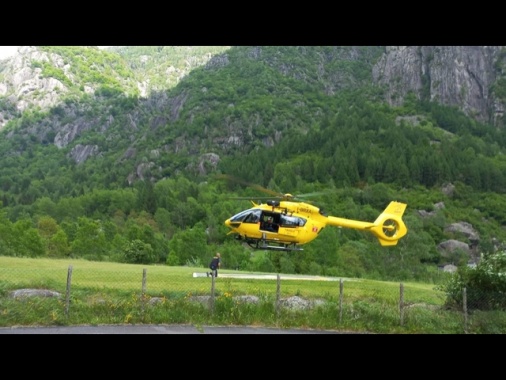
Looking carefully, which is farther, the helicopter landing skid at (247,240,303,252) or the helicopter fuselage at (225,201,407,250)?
the helicopter landing skid at (247,240,303,252)

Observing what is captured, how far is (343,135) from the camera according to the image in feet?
618

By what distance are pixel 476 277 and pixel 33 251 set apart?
174 ft

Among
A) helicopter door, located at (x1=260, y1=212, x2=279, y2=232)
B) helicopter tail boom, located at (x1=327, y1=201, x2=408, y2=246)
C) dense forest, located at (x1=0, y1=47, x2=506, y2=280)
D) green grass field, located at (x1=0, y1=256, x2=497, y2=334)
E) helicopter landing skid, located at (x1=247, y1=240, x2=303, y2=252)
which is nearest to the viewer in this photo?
green grass field, located at (x1=0, y1=256, x2=497, y2=334)

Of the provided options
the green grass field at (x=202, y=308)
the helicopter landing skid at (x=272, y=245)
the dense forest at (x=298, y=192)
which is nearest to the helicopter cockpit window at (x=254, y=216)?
the helicopter landing skid at (x=272, y=245)

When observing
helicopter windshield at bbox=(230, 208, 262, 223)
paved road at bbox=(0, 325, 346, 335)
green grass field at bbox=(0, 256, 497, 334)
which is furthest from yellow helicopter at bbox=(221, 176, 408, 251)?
paved road at bbox=(0, 325, 346, 335)

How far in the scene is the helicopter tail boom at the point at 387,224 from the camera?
2330cm

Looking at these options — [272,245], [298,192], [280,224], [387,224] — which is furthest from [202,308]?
[298,192]

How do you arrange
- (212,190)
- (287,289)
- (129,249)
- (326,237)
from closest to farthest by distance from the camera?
(287,289)
(129,249)
(326,237)
(212,190)

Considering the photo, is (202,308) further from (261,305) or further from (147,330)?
(147,330)

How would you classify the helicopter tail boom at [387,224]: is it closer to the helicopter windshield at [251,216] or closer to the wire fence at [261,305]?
the wire fence at [261,305]

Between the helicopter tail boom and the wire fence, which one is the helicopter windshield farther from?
the helicopter tail boom

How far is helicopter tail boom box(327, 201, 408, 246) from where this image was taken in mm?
23297

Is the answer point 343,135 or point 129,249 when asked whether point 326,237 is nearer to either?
point 129,249

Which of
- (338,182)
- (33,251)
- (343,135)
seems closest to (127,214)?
(338,182)
